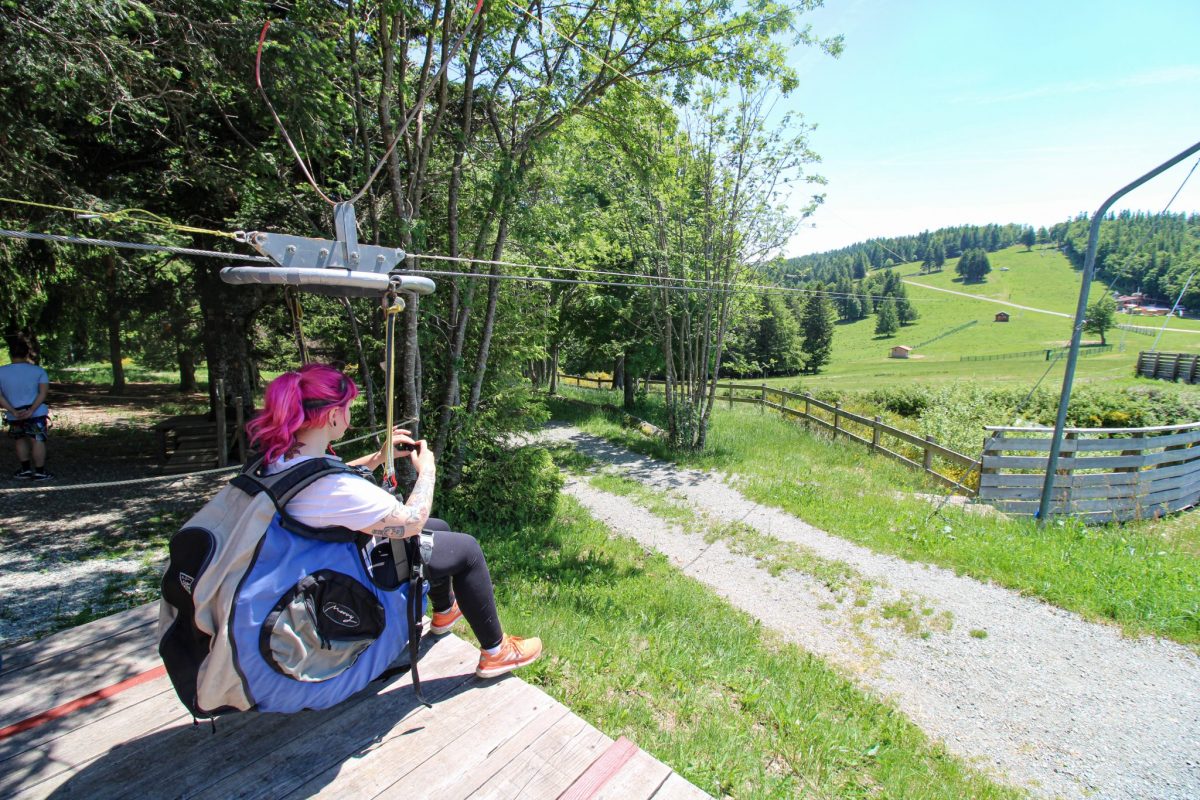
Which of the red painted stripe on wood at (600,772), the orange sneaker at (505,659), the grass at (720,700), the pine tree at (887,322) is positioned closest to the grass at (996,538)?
the grass at (720,700)

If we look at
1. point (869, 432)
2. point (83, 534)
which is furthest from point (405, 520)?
point (869, 432)

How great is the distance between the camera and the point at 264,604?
1912 millimetres

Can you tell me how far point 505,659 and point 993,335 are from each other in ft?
302

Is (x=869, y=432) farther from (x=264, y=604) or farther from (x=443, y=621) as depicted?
(x=264, y=604)

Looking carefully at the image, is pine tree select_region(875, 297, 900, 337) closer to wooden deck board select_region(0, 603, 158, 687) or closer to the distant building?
the distant building

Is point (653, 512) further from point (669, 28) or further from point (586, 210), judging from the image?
point (669, 28)

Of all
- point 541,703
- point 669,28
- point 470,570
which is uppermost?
point 669,28

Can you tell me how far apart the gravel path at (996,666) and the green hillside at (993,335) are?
35621 mm

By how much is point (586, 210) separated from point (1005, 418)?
61.7 feet

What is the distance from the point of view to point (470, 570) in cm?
279

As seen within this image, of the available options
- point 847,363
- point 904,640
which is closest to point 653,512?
point 904,640

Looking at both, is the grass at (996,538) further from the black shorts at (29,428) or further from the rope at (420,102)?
the black shorts at (29,428)

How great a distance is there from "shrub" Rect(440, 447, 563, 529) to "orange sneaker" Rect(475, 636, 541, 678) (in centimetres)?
506

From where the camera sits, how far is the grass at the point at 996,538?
628 centimetres
